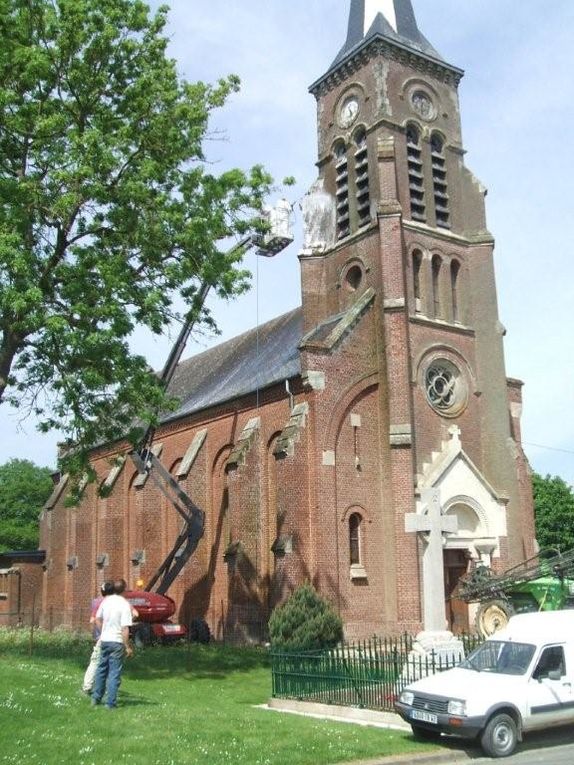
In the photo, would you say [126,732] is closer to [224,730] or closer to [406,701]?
[224,730]

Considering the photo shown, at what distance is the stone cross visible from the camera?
15453mm

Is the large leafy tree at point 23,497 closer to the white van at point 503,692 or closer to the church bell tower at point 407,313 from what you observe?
the church bell tower at point 407,313

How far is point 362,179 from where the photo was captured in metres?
28.8

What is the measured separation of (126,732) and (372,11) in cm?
2850

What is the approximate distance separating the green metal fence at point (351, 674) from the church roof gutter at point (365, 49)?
21822mm

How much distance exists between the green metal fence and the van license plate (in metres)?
1.69

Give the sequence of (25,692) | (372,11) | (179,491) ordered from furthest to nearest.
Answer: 1. (372,11)
2. (179,491)
3. (25,692)

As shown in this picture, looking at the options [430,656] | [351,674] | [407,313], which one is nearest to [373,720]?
[351,674]

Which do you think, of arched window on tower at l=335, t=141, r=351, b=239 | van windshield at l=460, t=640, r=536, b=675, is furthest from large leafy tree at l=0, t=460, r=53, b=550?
van windshield at l=460, t=640, r=536, b=675

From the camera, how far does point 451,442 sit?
25984 mm

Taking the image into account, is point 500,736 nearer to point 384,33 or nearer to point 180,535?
point 180,535

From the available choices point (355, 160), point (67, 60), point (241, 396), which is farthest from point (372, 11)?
point (67, 60)

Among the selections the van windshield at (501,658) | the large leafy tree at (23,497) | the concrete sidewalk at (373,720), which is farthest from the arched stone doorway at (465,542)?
the large leafy tree at (23,497)

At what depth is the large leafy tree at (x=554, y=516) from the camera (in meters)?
45.8
